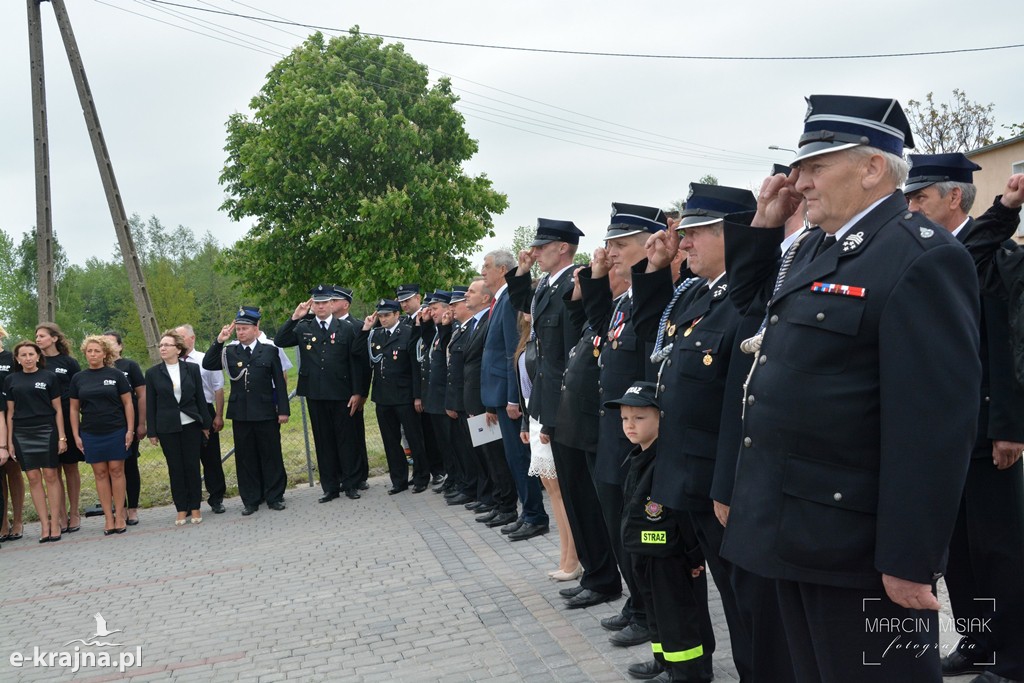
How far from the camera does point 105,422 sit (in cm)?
1021

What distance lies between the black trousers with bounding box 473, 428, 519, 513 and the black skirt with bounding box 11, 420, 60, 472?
5.03 m

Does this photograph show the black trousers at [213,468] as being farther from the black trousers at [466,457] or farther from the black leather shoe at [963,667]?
the black leather shoe at [963,667]

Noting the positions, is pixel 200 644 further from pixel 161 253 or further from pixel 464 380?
pixel 161 253

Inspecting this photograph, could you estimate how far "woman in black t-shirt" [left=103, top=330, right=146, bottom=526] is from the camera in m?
10.8

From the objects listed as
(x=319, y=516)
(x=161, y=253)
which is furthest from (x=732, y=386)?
(x=161, y=253)

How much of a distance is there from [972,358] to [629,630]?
118 inches

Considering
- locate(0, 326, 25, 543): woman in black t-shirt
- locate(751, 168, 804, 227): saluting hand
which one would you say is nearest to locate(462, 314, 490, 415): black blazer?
locate(0, 326, 25, 543): woman in black t-shirt

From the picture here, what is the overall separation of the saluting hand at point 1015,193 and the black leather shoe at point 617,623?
2847 millimetres

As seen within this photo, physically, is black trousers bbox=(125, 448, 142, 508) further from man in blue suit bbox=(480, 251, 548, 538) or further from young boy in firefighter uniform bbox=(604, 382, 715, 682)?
young boy in firefighter uniform bbox=(604, 382, 715, 682)

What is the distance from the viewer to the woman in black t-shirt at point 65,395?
34.9 ft

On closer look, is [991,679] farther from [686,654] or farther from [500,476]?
[500,476]

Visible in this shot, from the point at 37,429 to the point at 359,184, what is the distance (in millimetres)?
18849

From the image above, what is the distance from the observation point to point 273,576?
753cm

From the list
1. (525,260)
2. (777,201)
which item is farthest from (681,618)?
(525,260)
